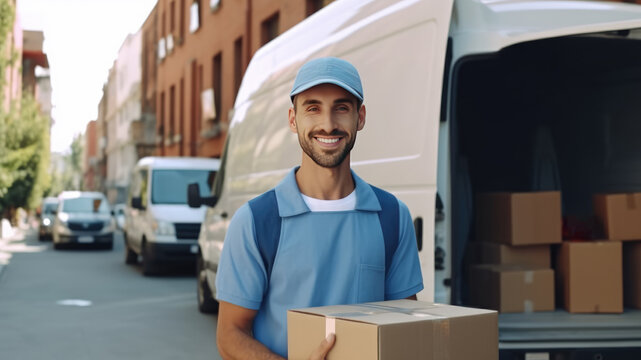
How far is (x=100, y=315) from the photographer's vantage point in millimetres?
10266

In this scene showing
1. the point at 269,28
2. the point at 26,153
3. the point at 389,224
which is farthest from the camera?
the point at 26,153

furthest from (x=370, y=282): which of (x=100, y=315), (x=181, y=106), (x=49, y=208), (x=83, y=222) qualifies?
(x=181, y=106)

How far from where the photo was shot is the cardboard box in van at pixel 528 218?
5293 millimetres

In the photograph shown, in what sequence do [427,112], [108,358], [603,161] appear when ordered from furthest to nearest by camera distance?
[108,358]
[603,161]
[427,112]

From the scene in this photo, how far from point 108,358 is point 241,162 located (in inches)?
90.9

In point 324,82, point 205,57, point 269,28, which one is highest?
point 205,57

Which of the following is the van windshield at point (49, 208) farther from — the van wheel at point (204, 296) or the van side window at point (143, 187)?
the van wheel at point (204, 296)

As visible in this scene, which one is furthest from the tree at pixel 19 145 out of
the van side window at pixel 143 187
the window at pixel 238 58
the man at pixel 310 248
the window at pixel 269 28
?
the man at pixel 310 248

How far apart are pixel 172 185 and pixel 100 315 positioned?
5.17 meters

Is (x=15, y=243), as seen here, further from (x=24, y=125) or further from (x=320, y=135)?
(x=320, y=135)

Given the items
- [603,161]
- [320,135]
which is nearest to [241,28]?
[603,161]

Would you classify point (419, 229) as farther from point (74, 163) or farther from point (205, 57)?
point (74, 163)

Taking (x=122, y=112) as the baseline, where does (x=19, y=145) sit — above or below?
below

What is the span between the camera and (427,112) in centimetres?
435
